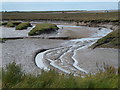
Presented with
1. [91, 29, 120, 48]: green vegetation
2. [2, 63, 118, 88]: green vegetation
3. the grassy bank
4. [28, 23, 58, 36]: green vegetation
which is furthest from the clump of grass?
the grassy bank

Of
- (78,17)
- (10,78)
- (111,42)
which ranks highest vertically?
(78,17)

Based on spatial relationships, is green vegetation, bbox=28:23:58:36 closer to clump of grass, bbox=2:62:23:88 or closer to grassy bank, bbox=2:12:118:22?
grassy bank, bbox=2:12:118:22

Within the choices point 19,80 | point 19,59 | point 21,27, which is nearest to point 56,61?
point 19,59

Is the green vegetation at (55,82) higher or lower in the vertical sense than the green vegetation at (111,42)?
higher

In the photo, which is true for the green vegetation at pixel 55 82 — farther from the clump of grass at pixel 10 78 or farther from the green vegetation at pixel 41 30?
the green vegetation at pixel 41 30

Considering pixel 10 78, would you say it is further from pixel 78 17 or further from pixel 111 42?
pixel 78 17

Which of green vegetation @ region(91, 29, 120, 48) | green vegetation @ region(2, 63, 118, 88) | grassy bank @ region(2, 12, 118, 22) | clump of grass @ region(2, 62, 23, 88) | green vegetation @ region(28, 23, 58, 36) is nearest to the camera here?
green vegetation @ region(2, 63, 118, 88)

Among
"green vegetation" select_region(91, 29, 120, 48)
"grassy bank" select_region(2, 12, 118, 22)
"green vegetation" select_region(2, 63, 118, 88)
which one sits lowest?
"green vegetation" select_region(91, 29, 120, 48)

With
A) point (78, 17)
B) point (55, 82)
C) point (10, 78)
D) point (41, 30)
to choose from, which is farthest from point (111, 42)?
point (78, 17)

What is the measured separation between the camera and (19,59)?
1478cm

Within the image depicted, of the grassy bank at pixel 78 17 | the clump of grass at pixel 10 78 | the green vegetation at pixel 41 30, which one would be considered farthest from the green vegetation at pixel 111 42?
the grassy bank at pixel 78 17

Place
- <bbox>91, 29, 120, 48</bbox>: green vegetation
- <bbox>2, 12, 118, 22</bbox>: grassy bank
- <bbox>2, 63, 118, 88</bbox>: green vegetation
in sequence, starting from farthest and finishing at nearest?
<bbox>2, 12, 118, 22</bbox>: grassy bank < <bbox>91, 29, 120, 48</bbox>: green vegetation < <bbox>2, 63, 118, 88</bbox>: green vegetation

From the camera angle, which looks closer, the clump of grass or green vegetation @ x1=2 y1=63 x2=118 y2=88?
green vegetation @ x1=2 y1=63 x2=118 y2=88

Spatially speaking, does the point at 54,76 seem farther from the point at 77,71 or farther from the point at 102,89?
the point at 77,71
